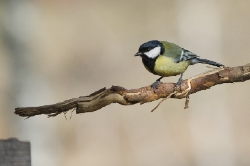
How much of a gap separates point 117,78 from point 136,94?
239 cm

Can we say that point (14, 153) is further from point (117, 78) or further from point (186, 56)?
point (117, 78)

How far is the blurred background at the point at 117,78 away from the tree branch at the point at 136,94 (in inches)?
82.9

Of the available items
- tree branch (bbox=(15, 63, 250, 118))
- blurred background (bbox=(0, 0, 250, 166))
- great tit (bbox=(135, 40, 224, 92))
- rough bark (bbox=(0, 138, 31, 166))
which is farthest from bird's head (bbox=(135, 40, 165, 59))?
blurred background (bbox=(0, 0, 250, 166))

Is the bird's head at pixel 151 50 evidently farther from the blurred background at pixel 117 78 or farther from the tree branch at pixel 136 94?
the blurred background at pixel 117 78

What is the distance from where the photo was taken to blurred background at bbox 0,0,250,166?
3.42 meters

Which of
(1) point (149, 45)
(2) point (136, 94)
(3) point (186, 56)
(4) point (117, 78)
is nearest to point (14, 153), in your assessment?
(2) point (136, 94)

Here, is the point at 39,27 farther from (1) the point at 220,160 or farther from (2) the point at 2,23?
(1) the point at 220,160

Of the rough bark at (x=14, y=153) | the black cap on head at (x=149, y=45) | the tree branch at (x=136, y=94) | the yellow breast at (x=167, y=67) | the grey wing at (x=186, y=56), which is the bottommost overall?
the rough bark at (x=14, y=153)

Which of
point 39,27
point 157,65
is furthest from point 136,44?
point 157,65

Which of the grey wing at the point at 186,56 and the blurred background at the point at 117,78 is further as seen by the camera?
the blurred background at the point at 117,78

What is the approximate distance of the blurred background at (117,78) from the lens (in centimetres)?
342

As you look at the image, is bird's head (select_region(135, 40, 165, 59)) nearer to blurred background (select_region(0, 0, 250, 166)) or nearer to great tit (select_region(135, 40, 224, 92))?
great tit (select_region(135, 40, 224, 92))

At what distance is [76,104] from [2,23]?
2609mm

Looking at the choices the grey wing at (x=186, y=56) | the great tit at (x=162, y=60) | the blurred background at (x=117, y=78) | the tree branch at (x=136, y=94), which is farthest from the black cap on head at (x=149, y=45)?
the blurred background at (x=117, y=78)
